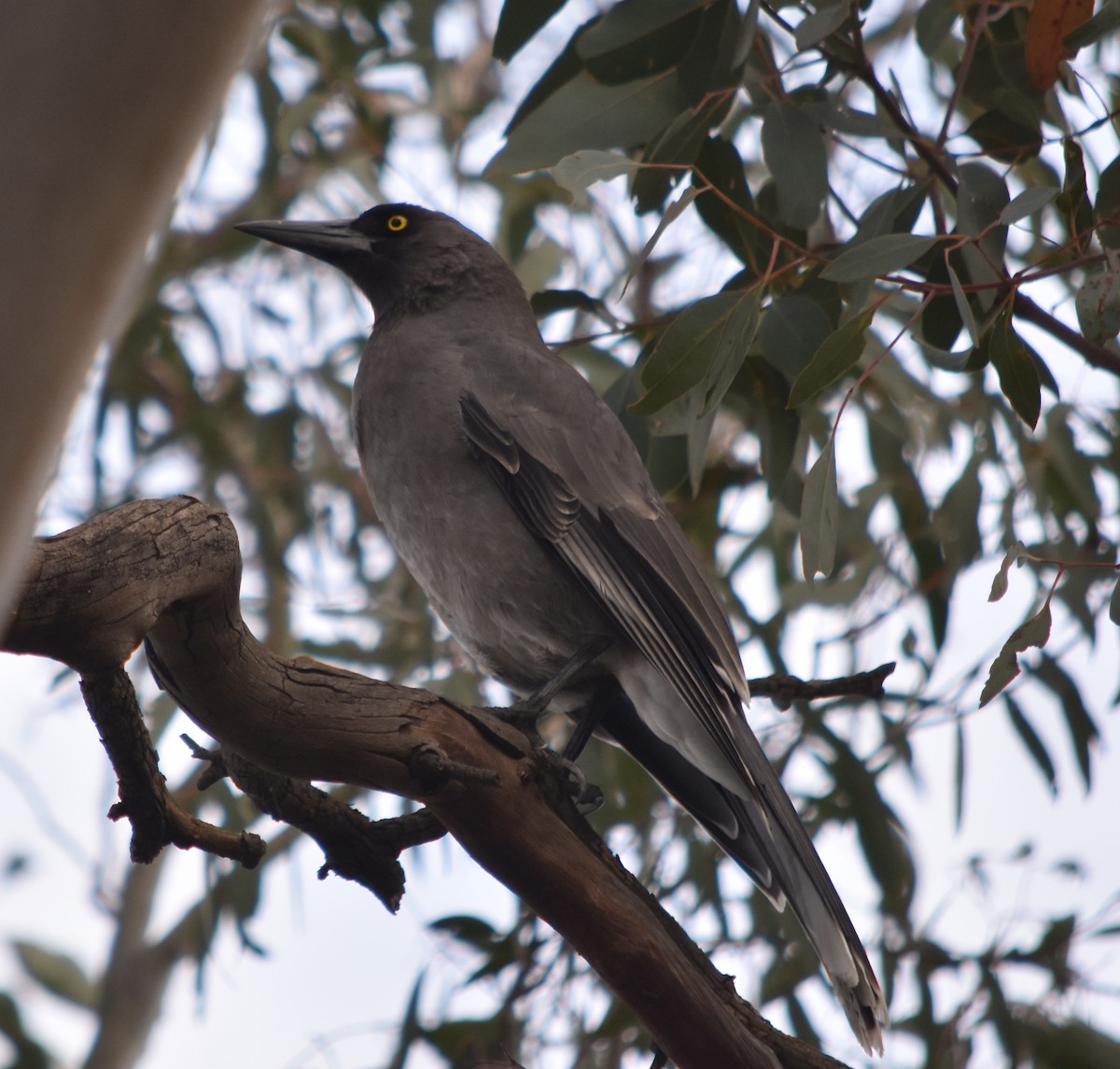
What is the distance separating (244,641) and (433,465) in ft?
2.92

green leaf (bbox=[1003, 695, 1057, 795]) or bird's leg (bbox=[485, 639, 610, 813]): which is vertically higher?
green leaf (bbox=[1003, 695, 1057, 795])

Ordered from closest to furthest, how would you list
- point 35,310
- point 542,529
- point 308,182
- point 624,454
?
point 35,310, point 542,529, point 624,454, point 308,182

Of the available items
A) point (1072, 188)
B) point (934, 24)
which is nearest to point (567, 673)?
point (1072, 188)

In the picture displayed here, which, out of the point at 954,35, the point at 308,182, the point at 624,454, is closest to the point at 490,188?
the point at 308,182

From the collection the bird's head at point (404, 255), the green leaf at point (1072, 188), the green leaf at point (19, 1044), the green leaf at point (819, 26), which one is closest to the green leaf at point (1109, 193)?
the green leaf at point (1072, 188)

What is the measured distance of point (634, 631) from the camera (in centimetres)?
224

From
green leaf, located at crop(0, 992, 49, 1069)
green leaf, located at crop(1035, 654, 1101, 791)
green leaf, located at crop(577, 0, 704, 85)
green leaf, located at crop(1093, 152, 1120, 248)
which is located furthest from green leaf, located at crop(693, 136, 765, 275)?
green leaf, located at crop(0, 992, 49, 1069)

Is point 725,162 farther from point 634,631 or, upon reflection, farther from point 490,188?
point 490,188

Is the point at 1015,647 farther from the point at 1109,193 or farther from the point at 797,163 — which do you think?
the point at 797,163

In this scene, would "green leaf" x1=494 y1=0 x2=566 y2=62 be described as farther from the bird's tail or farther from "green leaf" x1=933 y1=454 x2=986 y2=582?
"green leaf" x1=933 y1=454 x2=986 y2=582

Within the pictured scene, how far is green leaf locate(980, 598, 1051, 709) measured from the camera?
176cm

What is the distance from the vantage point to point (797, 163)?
2.08 meters

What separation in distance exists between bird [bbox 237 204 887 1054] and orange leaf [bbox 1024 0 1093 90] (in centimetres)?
88

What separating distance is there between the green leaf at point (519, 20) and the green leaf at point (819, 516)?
0.81m
